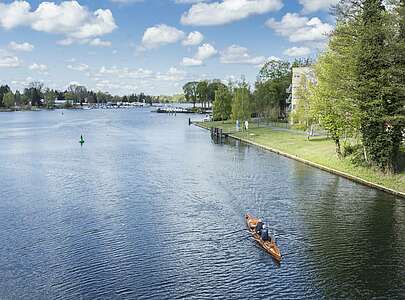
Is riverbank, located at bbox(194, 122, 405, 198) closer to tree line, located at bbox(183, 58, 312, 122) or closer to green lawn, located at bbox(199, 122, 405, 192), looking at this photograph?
green lawn, located at bbox(199, 122, 405, 192)

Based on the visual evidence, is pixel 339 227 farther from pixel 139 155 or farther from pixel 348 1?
pixel 139 155

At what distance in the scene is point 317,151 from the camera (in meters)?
61.7

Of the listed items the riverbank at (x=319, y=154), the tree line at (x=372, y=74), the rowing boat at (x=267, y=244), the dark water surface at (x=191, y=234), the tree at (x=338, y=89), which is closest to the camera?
the dark water surface at (x=191, y=234)

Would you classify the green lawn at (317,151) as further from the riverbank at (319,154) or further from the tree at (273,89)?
the tree at (273,89)

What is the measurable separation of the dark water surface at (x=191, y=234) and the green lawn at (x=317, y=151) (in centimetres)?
194

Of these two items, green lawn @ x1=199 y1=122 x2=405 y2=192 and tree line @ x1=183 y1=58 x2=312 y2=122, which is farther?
tree line @ x1=183 y1=58 x2=312 y2=122

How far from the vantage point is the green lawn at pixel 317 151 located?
141ft

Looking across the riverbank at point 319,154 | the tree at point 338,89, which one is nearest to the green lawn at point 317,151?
the riverbank at point 319,154

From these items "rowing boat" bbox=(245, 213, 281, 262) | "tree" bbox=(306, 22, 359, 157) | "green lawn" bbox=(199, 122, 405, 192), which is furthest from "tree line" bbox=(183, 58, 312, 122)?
"rowing boat" bbox=(245, 213, 281, 262)

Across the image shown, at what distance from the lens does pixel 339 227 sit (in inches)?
1214

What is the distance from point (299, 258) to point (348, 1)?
93.6 ft

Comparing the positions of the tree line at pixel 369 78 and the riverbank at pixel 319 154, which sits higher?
the tree line at pixel 369 78

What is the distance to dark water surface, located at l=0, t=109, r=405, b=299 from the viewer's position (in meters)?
21.9

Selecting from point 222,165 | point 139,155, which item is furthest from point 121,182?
point 139,155
